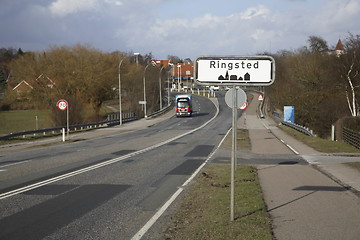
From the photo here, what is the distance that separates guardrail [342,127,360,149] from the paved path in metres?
8.80

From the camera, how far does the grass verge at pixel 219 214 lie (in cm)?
705

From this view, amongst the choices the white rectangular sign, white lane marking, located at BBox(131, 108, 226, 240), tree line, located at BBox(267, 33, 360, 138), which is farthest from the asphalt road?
tree line, located at BBox(267, 33, 360, 138)

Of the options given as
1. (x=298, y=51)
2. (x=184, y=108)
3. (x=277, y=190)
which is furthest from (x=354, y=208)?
(x=298, y=51)

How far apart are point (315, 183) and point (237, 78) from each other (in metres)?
5.93

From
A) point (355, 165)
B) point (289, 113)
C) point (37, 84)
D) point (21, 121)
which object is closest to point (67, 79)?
point (37, 84)

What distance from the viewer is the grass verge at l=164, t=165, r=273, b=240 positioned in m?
7.05

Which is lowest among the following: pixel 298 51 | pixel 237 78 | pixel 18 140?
pixel 18 140

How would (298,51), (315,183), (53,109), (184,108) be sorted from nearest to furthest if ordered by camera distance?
(315,183) < (53,109) < (184,108) < (298,51)

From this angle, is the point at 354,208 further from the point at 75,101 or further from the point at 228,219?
the point at 75,101

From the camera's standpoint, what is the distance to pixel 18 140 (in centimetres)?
3322

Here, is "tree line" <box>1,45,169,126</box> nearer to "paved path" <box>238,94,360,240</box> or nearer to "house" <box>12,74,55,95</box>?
"house" <box>12,74,55,95</box>

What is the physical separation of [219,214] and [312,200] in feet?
8.93

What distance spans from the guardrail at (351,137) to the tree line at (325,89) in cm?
1565

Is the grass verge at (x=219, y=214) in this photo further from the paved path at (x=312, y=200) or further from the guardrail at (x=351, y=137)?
the guardrail at (x=351, y=137)
